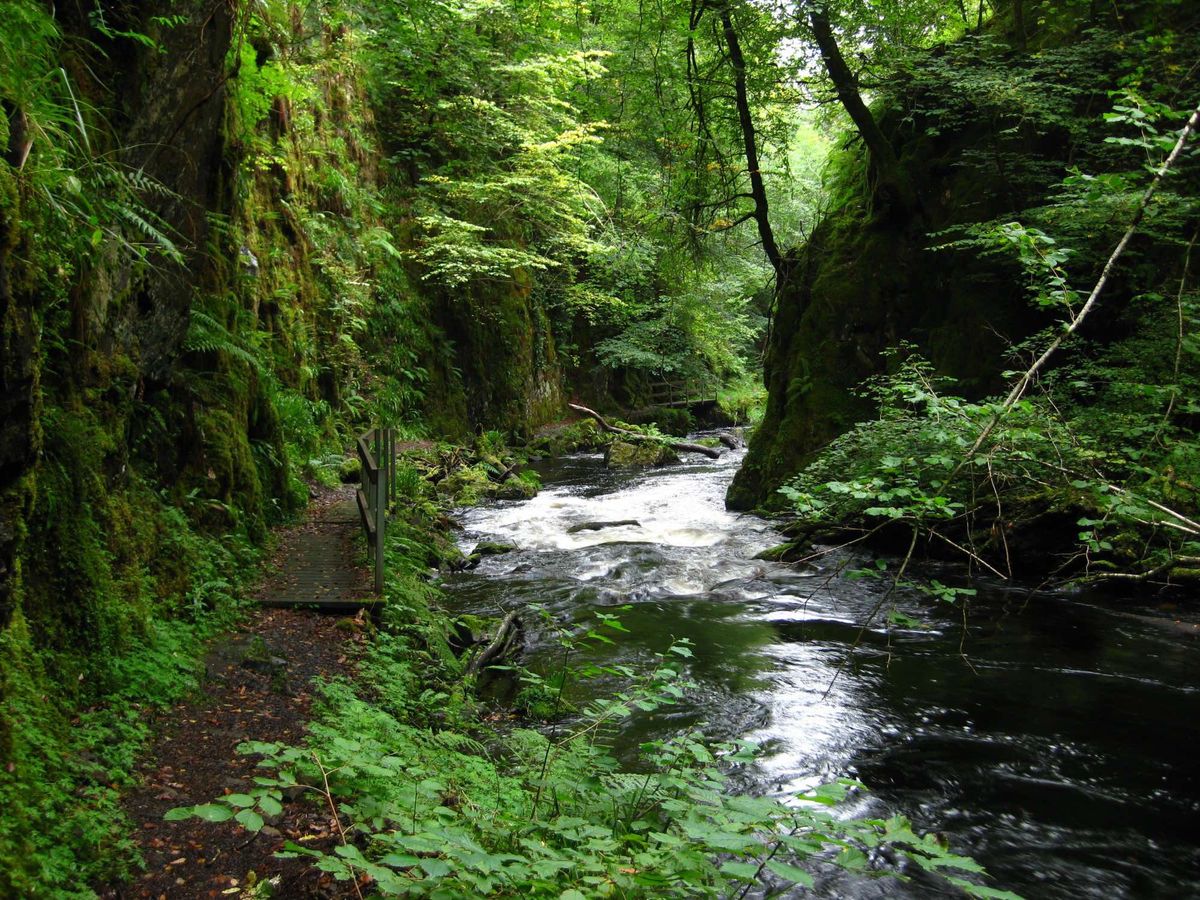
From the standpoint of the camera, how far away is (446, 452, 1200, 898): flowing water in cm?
427

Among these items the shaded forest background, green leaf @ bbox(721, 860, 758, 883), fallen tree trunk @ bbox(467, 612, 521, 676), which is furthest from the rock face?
green leaf @ bbox(721, 860, 758, 883)

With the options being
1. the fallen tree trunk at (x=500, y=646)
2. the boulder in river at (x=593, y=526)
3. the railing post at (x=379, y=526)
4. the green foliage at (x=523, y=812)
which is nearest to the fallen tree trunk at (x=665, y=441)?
the boulder in river at (x=593, y=526)

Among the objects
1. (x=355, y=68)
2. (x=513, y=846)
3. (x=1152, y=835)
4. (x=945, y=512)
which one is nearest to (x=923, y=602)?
(x=1152, y=835)

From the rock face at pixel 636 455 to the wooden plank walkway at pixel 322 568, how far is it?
423 inches

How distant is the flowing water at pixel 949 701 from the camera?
4266mm

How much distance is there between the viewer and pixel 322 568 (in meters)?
6.96

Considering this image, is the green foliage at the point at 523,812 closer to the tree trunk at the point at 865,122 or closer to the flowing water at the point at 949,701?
the flowing water at the point at 949,701

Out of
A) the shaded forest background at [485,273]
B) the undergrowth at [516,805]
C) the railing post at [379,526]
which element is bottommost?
the undergrowth at [516,805]

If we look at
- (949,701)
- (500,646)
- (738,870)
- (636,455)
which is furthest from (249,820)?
(636,455)

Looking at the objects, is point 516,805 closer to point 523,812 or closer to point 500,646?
point 523,812

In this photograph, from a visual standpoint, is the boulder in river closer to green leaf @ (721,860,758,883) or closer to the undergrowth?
the undergrowth

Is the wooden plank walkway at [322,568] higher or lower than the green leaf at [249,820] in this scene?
lower

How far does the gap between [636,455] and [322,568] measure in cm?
1330

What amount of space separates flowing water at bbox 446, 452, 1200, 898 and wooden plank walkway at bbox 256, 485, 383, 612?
5.03ft
